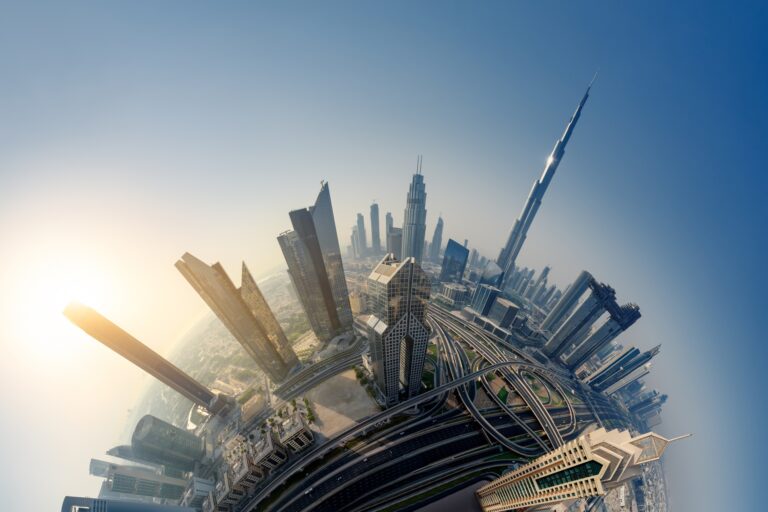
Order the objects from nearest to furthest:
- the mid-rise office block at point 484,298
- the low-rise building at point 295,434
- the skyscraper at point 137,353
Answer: the low-rise building at point 295,434 < the skyscraper at point 137,353 < the mid-rise office block at point 484,298

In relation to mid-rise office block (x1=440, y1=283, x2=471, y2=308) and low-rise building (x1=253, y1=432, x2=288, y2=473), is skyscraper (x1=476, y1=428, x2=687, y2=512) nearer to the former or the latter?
low-rise building (x1=253, y1=432, x2=288, y2=473)

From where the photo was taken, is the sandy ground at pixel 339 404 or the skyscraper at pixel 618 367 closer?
the sandy ground at pixel 339 404

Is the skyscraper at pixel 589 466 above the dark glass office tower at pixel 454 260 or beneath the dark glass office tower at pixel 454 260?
beneath

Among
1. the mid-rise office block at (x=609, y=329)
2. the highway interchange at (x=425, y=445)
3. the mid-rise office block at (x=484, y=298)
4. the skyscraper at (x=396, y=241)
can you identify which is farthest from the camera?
the skyscraper at (x=396, y=241)

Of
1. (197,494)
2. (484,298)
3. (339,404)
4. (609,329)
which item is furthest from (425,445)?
(609,329)

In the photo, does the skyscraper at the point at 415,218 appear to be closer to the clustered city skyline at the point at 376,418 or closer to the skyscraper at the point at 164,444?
the clustered city skyline at the point at 376,418

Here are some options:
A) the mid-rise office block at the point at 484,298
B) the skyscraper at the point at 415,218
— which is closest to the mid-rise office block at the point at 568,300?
the mid-rise office block at the point at 484,298
